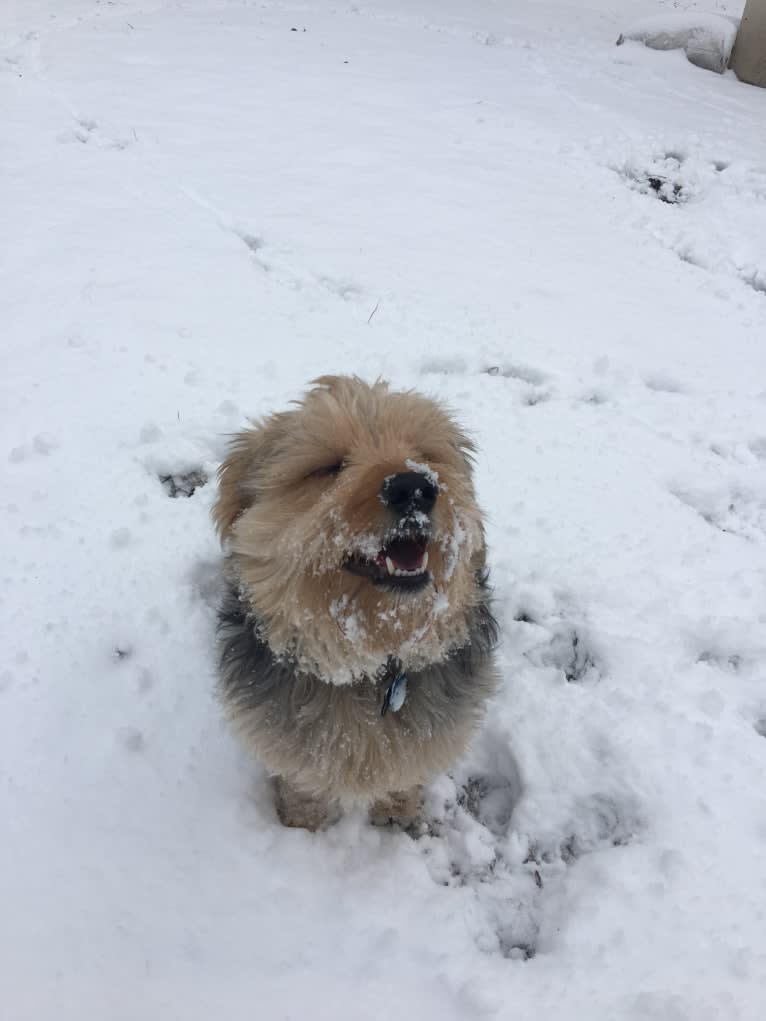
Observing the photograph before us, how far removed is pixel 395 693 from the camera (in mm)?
2047

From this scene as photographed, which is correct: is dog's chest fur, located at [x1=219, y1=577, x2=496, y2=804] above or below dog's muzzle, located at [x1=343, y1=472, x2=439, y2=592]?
below

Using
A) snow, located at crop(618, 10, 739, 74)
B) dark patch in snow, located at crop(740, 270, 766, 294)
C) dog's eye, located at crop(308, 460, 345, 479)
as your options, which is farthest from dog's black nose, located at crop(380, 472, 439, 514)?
snow, located at crop(618, 10, 739, 74)

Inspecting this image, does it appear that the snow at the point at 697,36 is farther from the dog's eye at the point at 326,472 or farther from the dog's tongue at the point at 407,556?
the dog's tongue at the point at 407,556

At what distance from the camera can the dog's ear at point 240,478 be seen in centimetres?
214

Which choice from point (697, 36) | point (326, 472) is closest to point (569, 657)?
point (326, 472)

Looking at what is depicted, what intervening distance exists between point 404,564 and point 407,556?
0.02 meters

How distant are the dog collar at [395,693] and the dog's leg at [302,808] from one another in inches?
22.6

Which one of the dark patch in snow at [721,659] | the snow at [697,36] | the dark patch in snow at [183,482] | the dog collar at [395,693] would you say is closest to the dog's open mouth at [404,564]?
the dog collar at [395,693]

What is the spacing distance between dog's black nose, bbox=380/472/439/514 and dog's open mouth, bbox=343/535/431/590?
111 mm

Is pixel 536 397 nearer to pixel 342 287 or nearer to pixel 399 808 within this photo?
pixel 342 287

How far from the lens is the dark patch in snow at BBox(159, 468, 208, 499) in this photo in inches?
142

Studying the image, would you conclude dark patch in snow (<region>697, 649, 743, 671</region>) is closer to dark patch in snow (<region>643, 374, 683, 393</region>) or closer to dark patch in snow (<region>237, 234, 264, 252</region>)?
dark patch in snow (<region>643, 374, 683, 393</region>)

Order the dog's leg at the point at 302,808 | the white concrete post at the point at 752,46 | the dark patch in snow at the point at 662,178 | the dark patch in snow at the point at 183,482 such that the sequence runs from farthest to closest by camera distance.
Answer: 1. the white concrete post at the point at 752,46
2. the dark patch in snow at the point at 662,178
3. the dark patch in snow at the point at 183,482
4. the dog's leg at the point at 302,808

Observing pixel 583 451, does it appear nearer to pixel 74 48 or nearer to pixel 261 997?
pixel 261 997
